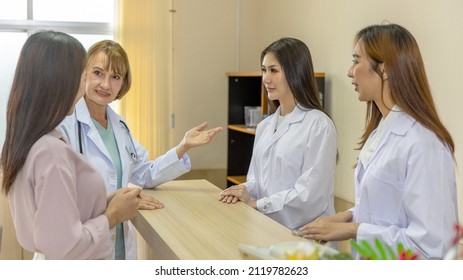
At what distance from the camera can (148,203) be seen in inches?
75.4

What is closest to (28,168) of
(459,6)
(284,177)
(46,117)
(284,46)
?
(46,117)

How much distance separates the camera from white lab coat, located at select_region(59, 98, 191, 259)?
6.72 feet

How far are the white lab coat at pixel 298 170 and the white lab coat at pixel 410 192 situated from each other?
1.57ft

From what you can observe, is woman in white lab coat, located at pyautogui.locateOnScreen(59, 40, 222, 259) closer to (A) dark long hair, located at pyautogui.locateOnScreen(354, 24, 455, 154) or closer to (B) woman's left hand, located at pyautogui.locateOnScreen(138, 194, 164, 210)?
(B) woman's left hand, located at pyautogui.locateOnScreen(138, 194, 164, 210)

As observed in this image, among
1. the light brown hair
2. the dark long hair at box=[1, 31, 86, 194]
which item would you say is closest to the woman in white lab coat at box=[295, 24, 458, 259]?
the dark long hair at box=[1, 31, 86, 194]

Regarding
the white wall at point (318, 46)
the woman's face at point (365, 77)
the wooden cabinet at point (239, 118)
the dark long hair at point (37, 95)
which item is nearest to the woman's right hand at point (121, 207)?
the dark long hair at point (37, 95)

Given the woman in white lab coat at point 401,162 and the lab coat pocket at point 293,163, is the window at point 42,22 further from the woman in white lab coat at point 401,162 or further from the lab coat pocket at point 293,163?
the woman in white lab coat at point 401,162

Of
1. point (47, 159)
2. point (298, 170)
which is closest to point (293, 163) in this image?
point (298, 170)

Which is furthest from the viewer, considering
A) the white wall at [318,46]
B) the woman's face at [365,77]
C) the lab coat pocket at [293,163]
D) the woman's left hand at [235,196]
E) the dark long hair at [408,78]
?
the white wall at [318,46]

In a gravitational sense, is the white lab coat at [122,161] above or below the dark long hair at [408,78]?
below

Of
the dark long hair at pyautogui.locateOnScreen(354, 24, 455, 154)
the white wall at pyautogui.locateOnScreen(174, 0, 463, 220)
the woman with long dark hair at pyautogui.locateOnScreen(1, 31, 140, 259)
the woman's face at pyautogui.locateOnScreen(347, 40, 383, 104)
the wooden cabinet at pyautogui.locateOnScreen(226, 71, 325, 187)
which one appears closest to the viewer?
the woman with long dark hair at pyautogui.locateOnScreen(1, 31, 140, 259)

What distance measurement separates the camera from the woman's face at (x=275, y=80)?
224 centimetres

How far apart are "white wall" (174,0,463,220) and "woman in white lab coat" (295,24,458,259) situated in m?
0.96

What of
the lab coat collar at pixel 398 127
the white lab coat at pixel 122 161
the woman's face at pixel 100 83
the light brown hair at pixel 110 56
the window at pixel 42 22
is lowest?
the white lab coat at pixel 122 161
